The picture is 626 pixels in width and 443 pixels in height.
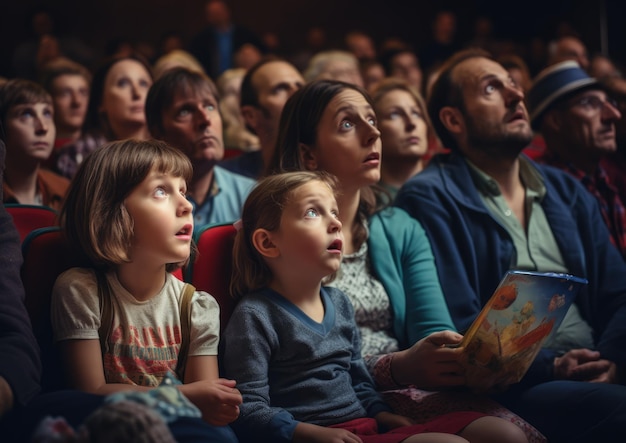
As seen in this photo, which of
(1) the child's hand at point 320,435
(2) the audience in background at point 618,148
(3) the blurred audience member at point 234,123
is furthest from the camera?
(3) the blurred audience member at point 234,123

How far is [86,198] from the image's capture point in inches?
65.6

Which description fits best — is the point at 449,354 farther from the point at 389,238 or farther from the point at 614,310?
the point at 614,310

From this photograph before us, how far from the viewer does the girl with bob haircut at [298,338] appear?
1.65 meters

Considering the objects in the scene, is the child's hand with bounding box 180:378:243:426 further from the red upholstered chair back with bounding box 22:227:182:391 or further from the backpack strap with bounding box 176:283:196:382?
the red upholstered chair back with bounding box 22:227:182:391

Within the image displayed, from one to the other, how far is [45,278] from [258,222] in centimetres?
50

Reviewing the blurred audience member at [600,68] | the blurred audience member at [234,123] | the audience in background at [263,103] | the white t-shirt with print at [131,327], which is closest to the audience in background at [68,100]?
the blurred audience member at [234,123]

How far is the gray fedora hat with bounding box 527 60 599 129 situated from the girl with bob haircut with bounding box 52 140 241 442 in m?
1.78

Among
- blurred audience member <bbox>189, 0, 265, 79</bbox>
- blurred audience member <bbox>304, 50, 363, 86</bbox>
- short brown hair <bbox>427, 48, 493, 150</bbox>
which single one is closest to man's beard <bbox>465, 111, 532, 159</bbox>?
short brown hair <bbox>427, 48, 493, 150</bbox>

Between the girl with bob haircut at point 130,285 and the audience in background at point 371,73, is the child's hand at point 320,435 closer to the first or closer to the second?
the girl with bob haircut at point 130,285

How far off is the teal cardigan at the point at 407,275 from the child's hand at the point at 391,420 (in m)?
0.26

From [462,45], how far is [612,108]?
5360 millimetres

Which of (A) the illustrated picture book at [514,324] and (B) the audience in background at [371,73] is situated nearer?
(A) the illustrated picture book at [514,324]

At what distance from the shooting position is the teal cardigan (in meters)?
2.01

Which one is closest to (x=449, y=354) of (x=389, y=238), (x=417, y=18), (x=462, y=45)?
(x=389, y=238)
